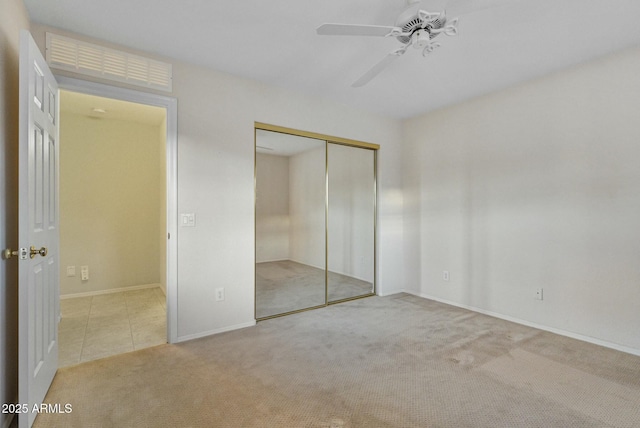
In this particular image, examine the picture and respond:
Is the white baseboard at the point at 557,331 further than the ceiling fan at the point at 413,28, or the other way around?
the white baseboard at the point at 557,331

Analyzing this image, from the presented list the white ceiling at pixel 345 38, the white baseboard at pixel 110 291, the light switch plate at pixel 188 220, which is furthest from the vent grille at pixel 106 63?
the white baseboard at pixel 110 291

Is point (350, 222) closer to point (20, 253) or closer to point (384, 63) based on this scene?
point (384, 63)

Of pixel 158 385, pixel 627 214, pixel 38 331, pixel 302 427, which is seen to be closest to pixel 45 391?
pixel 38 331

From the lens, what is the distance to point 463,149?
144 inches

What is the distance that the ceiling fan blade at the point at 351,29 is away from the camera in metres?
1.69

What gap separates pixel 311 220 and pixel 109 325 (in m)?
2.40

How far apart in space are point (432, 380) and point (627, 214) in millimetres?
2145

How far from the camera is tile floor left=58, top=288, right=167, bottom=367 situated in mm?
2555

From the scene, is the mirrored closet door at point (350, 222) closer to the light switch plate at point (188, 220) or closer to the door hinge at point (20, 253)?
the light switch plate at point (188, 220)

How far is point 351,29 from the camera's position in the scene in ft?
5.68

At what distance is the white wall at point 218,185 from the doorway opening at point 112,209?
98 cm

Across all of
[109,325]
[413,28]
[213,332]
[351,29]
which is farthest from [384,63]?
[109,325]

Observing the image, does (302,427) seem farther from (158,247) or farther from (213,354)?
(158,247)

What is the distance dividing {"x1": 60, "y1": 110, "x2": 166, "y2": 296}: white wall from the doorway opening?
0.04 feet
